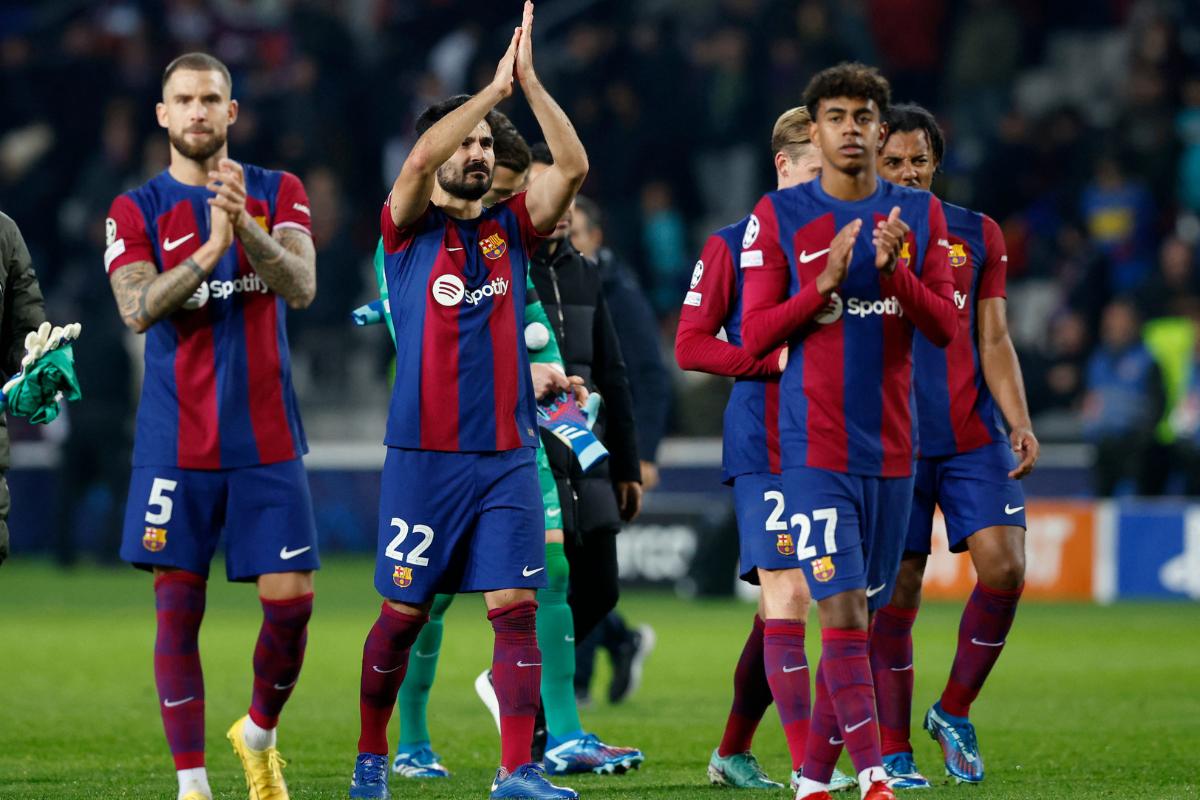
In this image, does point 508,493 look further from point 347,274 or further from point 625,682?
point 347,274

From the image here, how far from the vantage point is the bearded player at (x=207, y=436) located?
20.4ft

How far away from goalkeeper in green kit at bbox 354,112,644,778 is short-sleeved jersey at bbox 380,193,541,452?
2.09 feet

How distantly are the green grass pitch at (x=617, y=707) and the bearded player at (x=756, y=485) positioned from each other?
0.33 m

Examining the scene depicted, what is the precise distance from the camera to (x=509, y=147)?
7.30m

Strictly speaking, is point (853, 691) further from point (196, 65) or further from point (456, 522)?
point (196, 65)

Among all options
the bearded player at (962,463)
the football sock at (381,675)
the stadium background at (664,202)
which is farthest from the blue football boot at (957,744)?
the stadium background at (664,202)

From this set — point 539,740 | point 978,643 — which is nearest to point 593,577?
point 539,740

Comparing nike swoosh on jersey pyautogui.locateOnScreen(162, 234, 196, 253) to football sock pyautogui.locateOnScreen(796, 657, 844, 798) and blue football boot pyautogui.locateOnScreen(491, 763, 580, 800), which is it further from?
football sock pyautogui.locateOnScreen(796, 657, 844, 798)

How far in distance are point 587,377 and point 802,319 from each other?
7.67 feet

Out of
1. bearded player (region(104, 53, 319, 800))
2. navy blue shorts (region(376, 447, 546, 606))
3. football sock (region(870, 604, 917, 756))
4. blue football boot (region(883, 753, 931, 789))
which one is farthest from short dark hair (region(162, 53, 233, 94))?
blue football boot (region(883, 753, 931, 789))

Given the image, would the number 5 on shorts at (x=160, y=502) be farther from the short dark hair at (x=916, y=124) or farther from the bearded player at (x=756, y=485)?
the short dark hair at (x=916, y=124)

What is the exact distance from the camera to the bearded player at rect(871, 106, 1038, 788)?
23.4 feet

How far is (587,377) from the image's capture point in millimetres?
8094

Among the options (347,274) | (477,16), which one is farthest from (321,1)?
(347,274)
